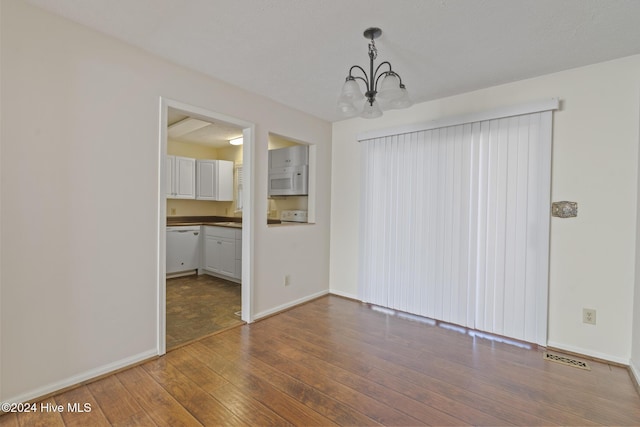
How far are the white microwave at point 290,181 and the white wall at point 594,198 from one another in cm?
247

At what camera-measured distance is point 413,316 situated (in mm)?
3234

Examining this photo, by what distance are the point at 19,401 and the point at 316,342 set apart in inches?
77.3

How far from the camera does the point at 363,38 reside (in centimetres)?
A: 200

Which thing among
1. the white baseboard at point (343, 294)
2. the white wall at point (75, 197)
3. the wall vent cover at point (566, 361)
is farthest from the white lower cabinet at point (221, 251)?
the wall vent cover at point (566, 361)

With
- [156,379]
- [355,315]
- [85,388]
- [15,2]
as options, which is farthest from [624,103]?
[85,388]

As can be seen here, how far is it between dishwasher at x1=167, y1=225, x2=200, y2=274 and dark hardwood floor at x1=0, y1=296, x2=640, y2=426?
8.25ft

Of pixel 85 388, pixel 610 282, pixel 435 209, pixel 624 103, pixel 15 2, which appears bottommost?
pixel 85 388

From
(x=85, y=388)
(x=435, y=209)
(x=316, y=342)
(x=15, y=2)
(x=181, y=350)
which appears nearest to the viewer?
(x=15, y=2)

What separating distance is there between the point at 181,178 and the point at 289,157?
224cm

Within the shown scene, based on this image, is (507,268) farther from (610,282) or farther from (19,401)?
(19,401)

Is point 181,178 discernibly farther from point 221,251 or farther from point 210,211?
point 221,251

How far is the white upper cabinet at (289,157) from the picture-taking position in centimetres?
Answer: 394

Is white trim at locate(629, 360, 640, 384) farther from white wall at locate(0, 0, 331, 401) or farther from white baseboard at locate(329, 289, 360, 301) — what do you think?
white wall at locate(0, 0, 331, 401)

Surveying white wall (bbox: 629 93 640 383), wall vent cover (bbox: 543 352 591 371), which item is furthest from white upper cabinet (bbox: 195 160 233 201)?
white wall (bbox: 629 93 640 383)
